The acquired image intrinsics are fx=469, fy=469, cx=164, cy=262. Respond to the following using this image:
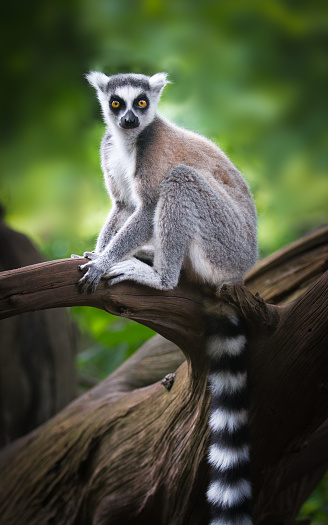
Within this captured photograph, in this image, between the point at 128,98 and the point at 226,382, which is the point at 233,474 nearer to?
the point at 226,382

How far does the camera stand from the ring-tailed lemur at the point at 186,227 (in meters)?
2.13

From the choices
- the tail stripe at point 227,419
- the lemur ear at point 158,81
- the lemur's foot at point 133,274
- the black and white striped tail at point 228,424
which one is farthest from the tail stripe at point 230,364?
the lemur ear at point 158,81

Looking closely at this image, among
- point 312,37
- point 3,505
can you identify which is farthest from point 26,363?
point 312,37

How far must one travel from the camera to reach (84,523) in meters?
2.94

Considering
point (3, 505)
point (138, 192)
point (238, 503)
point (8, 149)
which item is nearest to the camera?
point (8, 149)

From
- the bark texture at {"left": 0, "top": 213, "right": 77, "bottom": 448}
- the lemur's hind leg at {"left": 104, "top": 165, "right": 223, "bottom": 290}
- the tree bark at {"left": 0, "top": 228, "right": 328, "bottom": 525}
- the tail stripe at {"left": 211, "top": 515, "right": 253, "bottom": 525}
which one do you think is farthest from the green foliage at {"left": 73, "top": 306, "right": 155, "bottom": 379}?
the tail stripe at {"left": 211, "top": 515, "right": 253, "bottom": 525}

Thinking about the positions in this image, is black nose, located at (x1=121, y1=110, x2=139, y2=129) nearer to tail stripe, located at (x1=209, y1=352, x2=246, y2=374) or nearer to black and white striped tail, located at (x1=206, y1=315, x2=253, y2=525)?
black and white striped tail, located at (x1=206, y1=315, x2=253, y2=525)

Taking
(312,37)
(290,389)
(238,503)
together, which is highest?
(312,37)

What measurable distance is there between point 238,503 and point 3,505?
1.90m

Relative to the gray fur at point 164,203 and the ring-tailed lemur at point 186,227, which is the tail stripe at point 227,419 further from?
the gray fur at point 164,203

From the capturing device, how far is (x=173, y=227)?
7.78 ft

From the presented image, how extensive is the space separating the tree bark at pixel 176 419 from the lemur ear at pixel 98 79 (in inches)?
54.4

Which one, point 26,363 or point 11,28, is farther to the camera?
point 26,363

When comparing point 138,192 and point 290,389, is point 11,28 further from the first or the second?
point 290,389
